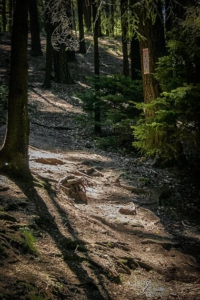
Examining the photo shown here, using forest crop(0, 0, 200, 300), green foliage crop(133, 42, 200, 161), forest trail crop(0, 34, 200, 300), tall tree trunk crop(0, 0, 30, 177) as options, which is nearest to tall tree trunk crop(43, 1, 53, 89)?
forest crop(0, 0, 200, 300)

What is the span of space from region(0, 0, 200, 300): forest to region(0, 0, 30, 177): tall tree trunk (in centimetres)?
2

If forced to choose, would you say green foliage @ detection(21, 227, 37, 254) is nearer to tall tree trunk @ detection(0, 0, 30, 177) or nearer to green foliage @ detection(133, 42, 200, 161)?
tall tree trunk @ detection(0, 0, 30, 177)

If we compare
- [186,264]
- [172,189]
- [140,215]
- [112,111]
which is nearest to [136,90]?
[112,111]

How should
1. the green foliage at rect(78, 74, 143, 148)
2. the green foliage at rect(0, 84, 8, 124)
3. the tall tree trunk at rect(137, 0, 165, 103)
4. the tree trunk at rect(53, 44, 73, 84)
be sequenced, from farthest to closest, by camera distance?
1. the tree trunk at rect(53, 44, 73, 84)
2. the green foliage at rect(0, 84, 8, 124)
3. the green foliage at rect(78, 74, 143, 148)
4. the tall tree trunk at rect(137, 0, 165, 103)

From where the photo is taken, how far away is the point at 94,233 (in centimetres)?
528

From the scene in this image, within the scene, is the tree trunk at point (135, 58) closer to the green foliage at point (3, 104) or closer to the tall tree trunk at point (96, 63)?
the tall tree trunk at point (96, 63)

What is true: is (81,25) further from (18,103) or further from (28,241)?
(28,241)

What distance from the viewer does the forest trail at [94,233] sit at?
3688mm

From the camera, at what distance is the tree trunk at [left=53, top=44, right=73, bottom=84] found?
1811 centimetres

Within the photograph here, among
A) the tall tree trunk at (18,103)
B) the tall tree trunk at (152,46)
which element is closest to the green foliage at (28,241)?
the tall tree trunk at (18,103)

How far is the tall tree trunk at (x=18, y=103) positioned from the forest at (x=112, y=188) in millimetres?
18

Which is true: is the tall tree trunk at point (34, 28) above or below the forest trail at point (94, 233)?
above

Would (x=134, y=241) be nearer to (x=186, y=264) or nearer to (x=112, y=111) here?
(x=186, y=264)

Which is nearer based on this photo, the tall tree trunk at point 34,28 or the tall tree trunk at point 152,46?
the tall tree trunk at point 152,46
